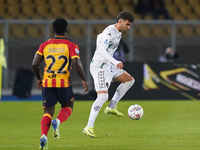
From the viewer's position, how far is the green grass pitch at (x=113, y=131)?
606 cm

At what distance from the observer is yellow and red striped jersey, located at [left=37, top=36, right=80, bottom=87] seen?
5.68 m

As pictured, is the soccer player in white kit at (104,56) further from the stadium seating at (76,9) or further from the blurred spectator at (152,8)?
the blurred spectator at (152,8)

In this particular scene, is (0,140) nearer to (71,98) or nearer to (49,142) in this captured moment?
(49,142)

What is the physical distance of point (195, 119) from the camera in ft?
30.5

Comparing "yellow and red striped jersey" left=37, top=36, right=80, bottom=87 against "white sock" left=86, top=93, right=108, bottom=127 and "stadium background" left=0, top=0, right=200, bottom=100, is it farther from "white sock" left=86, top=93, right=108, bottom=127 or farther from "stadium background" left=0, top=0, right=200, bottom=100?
"stadium background" left=0, top=0, right=200, bottom=100

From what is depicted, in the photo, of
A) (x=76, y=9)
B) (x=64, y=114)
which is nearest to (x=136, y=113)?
(x=64, y=114)

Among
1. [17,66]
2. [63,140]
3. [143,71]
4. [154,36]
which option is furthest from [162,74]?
[63,140]

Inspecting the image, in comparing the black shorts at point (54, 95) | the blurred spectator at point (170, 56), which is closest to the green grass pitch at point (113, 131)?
the black shorts at point (54, 95)

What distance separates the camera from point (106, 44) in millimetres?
6996

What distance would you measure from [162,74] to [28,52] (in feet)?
17.5

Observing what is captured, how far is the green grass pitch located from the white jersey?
128 centimetres

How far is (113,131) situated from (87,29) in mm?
8552

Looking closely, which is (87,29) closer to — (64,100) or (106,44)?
(106,44)

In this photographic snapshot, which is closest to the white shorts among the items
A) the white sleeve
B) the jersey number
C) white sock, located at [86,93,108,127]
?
white sock, located at [86,93,108,127]
